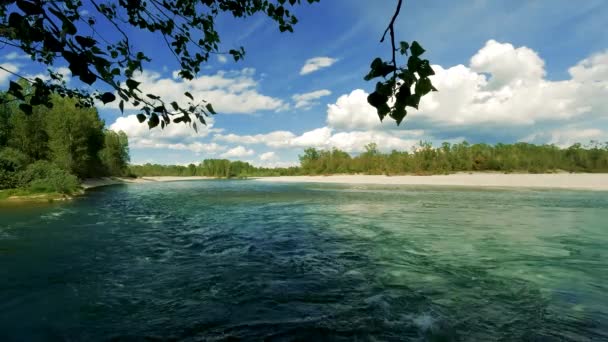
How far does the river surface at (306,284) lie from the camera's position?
5.59 meters

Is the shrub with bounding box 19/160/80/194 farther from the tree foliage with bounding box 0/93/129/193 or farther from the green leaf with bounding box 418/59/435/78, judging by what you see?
the green leaf with bounding box 418/59/435/78

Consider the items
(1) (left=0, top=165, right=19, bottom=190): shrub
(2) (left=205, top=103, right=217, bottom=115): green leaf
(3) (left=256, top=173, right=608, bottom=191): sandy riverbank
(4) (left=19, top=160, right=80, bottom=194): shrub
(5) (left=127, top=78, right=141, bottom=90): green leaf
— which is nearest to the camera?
(5) (left=127, top=78, right=141, bottom=90): green leaf

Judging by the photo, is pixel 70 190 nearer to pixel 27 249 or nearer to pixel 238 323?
pixel 27 249

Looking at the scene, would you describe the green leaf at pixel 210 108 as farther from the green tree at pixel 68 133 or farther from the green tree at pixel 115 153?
the green tree at pixel 115 153

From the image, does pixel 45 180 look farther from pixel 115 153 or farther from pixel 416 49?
pixel 115 153

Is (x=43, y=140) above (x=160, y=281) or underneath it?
above

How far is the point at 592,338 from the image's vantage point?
17.2ft

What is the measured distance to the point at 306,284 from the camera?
784cm

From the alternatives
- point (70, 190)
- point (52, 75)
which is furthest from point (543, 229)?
point (70, 190)

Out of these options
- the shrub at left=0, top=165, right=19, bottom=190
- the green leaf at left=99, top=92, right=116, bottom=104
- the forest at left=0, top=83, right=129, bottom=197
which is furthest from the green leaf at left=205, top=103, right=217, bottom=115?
the forest at left=0, top=83, right=129, bottom=197

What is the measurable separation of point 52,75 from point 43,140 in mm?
68548

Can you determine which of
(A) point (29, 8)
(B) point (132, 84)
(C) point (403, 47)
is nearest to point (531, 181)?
(C) point (403, 47)

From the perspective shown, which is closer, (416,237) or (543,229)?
(416,237)

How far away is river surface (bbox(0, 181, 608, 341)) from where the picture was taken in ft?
18.3
